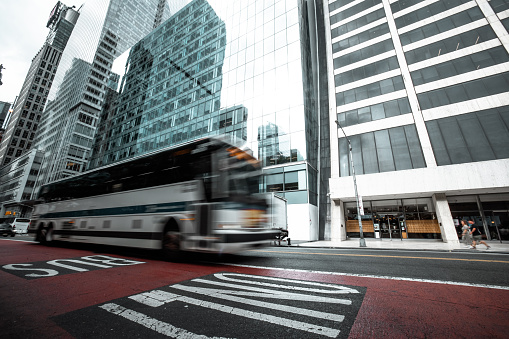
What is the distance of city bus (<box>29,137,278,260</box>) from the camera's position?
6.29 metres

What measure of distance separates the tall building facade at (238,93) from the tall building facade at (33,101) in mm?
69370

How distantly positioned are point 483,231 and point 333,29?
28725mm

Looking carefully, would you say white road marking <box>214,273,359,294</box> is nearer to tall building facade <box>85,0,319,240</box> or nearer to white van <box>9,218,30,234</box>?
tall building facade <box>85,0,319,240</box>

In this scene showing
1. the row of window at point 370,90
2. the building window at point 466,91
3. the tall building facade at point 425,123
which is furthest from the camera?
the row of window at point 370,90

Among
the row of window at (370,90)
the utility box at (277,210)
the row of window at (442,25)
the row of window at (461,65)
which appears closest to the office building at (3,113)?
the utility box at (277,210)

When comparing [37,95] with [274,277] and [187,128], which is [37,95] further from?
[274,277]

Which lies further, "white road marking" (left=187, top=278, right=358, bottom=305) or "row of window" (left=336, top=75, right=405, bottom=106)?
"row of window" (left=336, top=75, right=405, bottom=106)

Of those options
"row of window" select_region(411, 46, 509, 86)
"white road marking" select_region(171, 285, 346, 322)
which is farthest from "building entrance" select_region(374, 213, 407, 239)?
"white road marking" select_region(171, 285, 346, 322)

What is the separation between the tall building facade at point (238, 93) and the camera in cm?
2342

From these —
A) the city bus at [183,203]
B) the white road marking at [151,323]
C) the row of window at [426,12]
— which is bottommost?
the white road marking at [151,323]

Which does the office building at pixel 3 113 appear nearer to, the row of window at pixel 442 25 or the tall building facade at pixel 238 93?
the tall building facade at pixel 238 93

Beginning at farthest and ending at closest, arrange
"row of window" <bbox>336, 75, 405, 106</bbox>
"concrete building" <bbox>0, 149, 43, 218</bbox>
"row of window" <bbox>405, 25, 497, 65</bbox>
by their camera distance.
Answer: "concrete building" <bbox>0, 149, 43, 218</bbox> → "row of window" <bbox>336, 75, 405, 106</bbox> → "row of window" <bbox>405, 25, 497, 65</bbox>

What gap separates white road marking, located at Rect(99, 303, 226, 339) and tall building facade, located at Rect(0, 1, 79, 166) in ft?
405

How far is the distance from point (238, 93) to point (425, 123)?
872 inches
